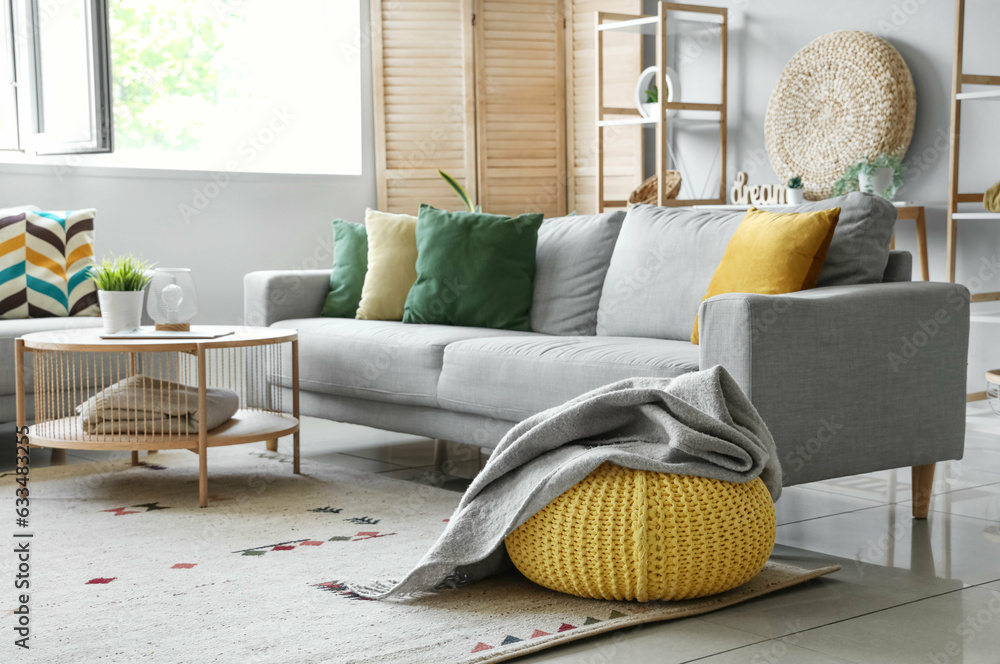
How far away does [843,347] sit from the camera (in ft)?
8.08

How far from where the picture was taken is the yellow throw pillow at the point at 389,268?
3.79 metres

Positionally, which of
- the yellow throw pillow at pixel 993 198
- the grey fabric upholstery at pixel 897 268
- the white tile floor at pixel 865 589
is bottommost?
the white tile floor at pixel 865 589

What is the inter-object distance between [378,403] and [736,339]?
1.36 meters

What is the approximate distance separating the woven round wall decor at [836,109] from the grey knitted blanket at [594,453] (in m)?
2.77

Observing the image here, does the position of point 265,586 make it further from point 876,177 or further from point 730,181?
point 730,181

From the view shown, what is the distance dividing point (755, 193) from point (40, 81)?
3.03m

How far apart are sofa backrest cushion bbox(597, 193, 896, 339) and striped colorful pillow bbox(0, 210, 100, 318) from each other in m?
1.90

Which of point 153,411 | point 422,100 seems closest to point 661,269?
point 153,411

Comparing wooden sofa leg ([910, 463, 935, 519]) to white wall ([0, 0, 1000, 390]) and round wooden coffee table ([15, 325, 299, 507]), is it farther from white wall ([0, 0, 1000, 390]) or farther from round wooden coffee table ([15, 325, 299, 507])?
white wall ([0, 0, 1000, 390])

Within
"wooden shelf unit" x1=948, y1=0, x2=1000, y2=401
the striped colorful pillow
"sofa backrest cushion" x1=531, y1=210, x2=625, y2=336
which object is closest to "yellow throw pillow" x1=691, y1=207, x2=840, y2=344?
"sofa backrest cushion" x1=531, y1=210, x2=625, y2=336

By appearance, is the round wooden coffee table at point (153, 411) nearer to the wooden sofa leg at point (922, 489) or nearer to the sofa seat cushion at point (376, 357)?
the sofa seat cushion at point (376, 357)

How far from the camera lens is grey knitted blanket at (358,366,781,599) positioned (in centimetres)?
199

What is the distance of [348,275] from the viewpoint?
13.1 feet

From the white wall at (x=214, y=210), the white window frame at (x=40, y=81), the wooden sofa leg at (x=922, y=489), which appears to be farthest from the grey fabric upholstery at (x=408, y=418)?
the white wall at (x=214, y=210)
